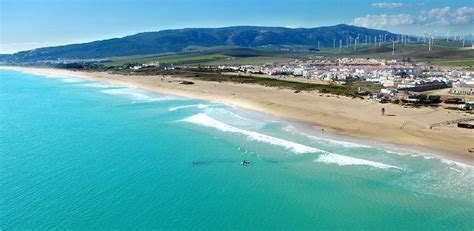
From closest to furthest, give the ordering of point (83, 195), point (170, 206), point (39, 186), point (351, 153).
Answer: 1. point (170, 206)
2. point (83, 195)
3. point (39, 186)
4. point (351, 153)

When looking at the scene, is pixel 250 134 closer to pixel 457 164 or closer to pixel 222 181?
pixel 222 181

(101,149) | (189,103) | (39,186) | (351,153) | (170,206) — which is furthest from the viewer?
(189,103)

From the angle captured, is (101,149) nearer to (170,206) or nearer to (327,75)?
(170,206)

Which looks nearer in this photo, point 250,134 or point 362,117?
point 250,134

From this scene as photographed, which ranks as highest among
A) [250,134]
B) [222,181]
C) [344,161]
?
[250,134]

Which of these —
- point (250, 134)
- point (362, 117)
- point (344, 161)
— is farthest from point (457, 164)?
point (250, 134)

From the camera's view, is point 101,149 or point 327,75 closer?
point 101,149

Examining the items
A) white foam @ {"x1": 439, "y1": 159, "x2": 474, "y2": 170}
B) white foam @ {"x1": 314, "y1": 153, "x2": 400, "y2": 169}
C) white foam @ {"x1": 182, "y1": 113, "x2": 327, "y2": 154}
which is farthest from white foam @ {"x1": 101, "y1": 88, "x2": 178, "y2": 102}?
white foam @ {"x1": 439, "y1": 159, "x2": 474, "y2": 170}

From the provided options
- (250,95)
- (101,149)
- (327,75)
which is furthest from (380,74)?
(101,149)
